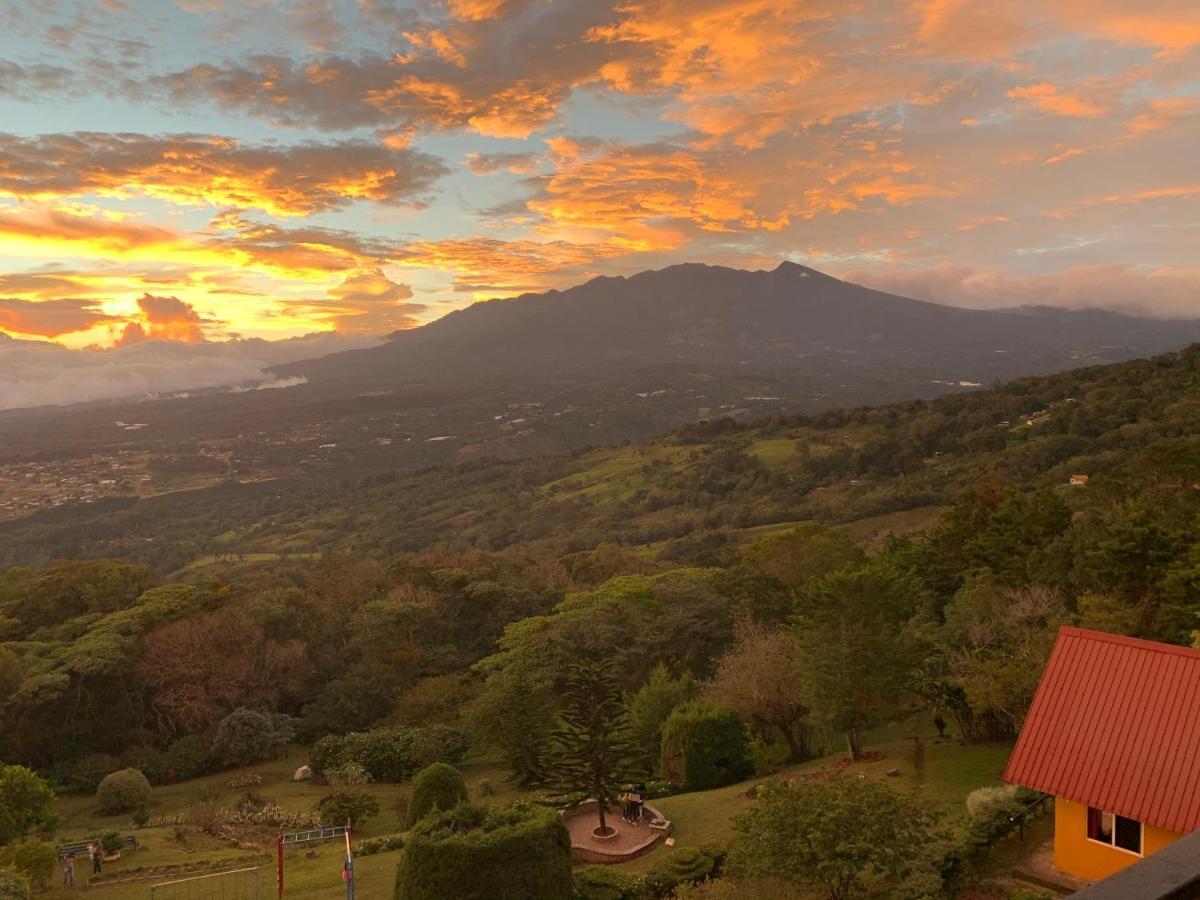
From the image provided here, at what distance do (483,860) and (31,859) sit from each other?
1138 centimetres

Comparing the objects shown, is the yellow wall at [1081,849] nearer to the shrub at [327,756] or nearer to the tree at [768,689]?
the tree at [768,689]

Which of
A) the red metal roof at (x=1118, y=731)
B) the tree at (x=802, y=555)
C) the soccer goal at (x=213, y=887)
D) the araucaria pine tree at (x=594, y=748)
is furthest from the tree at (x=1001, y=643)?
the soccer goal at (x=213, y=887)

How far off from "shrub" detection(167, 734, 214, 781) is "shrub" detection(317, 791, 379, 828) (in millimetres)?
11225

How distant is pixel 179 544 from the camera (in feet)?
377

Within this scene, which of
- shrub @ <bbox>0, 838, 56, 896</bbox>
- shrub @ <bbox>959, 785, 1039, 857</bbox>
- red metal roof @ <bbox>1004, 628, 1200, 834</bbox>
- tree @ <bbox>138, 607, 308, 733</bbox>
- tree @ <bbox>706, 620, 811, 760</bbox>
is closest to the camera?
red metal roof @ <bbox>1004, 628, 1200, 834</bbox>

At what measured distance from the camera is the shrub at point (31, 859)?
17.6 meters

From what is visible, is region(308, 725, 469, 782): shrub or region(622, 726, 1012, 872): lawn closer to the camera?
region(622, 726, 1012, 872): lawn

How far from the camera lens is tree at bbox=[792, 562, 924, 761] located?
23.2 m

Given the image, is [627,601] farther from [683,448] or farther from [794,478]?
[683,448]

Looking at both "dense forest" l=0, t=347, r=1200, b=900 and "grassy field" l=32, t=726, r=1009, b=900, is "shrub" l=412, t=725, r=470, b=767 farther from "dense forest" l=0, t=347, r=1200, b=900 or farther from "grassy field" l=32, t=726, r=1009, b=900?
"grassy field" l=32, t=726, r=1009, b=900

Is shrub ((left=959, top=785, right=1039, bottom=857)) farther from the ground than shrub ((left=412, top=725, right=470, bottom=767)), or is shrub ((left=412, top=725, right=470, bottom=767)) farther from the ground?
shrub ((left=959, top=785, right=1039, bottom=857))

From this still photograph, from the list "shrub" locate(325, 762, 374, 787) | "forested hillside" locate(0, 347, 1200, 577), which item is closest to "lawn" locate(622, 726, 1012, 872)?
"shrub" locate(325, 762, 374, 787)

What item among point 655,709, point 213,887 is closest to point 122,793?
point 213,887

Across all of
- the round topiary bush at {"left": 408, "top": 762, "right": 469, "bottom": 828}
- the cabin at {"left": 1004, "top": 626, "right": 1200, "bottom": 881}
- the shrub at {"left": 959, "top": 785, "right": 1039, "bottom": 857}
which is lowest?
the round topiary bush at {"left": 408, "top": 762, "right": 469, "bottom": 828}
